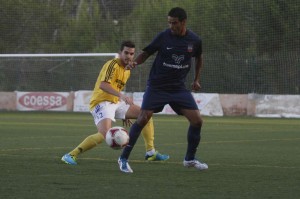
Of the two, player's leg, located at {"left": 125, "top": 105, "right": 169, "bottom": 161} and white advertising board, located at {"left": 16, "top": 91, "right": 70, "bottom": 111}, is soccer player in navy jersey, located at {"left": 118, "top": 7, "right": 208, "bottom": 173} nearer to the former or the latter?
player's leg, located at {"left": 125, "top": 105, "right": 169, "bottom": 161}

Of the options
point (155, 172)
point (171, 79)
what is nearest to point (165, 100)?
point (171, 79)

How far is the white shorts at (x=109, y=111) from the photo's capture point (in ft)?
42.5

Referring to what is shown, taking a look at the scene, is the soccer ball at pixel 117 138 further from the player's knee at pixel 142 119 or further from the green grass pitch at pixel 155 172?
the green grass pitch at pixel 155 172

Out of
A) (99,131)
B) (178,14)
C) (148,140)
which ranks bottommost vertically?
(148,140)

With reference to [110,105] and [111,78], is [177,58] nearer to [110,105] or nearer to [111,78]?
[111,78]

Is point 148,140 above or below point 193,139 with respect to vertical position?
below

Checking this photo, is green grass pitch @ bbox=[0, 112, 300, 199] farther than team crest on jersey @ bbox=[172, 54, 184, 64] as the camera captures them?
No

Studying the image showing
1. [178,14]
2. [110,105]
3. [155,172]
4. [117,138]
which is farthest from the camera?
[110,105]

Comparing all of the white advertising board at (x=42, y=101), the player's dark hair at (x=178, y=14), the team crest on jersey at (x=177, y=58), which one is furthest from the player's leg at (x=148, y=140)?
the white advertising board at (x=42, y=101)

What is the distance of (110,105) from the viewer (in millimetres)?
13133

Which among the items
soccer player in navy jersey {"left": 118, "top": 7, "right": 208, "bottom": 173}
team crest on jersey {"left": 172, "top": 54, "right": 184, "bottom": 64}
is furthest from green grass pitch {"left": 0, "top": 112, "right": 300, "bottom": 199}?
team crest on jersey {"left": 172, "top": 54, "right": 184, "bottom": 64}

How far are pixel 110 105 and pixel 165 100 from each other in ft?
5.27

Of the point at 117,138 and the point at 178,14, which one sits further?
the point at 117,138

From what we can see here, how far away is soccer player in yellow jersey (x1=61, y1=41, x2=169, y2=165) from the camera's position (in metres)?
12.6
